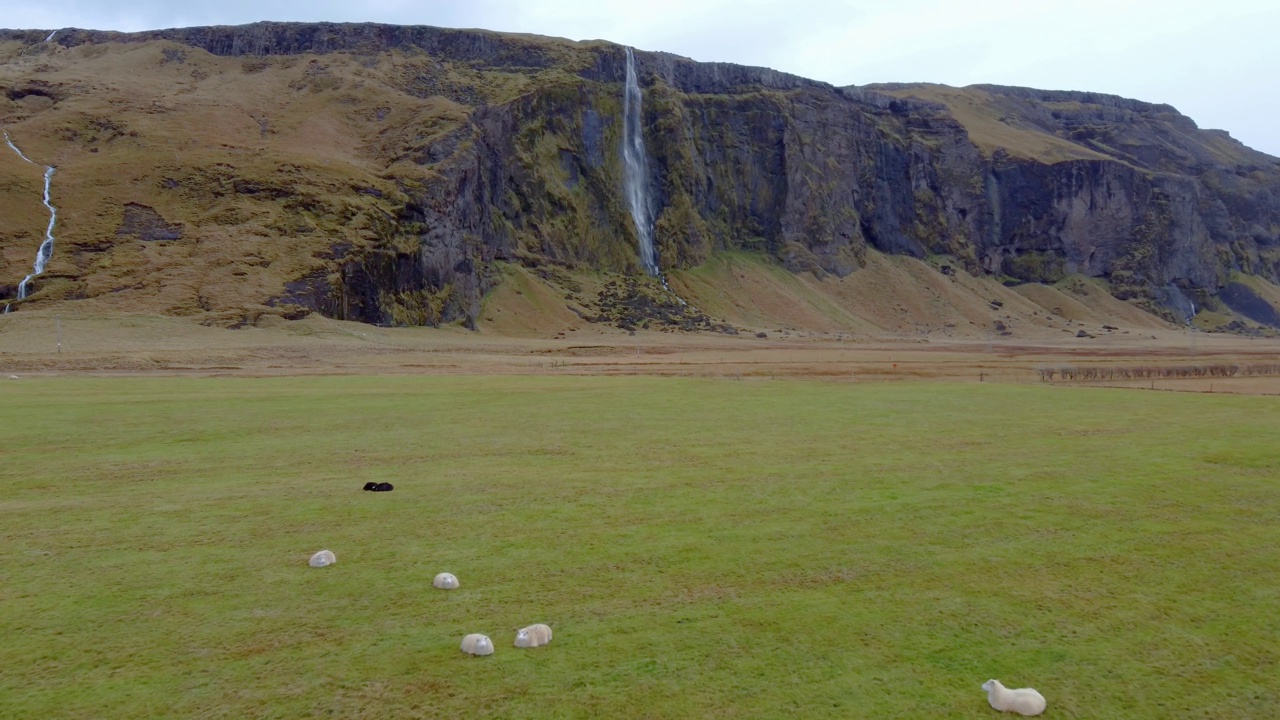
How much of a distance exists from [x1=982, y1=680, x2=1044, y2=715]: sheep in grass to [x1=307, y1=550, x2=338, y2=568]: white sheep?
6.41 metres

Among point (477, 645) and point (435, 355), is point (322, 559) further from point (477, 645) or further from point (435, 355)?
point (435, 355)

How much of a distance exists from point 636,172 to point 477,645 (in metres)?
114

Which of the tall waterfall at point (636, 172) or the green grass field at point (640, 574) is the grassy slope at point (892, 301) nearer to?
the tall waterfall at point (636, 172)

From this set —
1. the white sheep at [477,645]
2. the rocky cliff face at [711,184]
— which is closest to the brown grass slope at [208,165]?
the rocky cliff face at [711,184]

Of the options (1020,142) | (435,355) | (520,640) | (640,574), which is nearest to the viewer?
(520,640)

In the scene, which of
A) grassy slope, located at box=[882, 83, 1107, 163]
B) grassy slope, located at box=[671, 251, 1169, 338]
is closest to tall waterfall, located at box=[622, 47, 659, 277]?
grassy slope, located at box=[671, 251, 1169, 338]

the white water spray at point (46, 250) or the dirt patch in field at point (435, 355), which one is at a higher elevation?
the white water spray at point (46, 250)

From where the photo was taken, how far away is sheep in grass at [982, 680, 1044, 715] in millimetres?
6305

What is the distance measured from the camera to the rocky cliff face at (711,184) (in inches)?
3452

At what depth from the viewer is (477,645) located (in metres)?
7.05

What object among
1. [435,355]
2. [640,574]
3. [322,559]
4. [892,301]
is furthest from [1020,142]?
[322,559]

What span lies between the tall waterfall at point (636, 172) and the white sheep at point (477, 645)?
4182 inches

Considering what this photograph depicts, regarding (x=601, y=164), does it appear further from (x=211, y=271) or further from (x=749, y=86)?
(x=211, y=271)

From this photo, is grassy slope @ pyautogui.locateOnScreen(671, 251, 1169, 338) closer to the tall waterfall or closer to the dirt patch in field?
the tall waterfall
